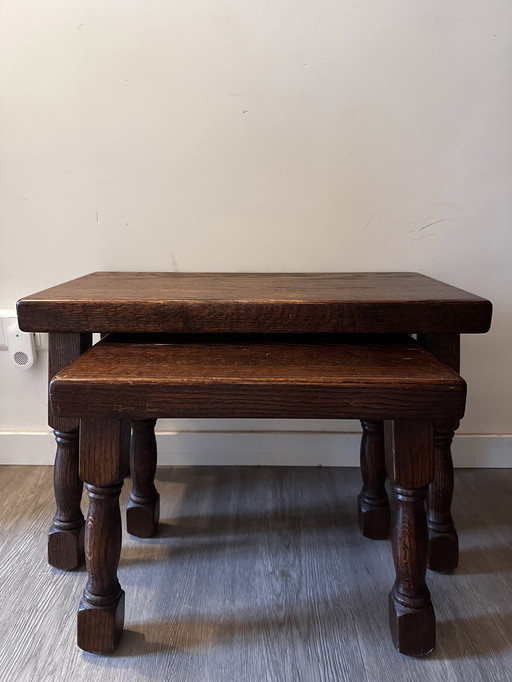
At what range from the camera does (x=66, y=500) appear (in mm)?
890

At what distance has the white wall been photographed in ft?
3.59

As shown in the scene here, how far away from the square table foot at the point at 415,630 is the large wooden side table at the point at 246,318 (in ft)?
0.62

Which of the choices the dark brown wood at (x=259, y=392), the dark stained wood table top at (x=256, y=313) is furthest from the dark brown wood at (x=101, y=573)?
the dark stained wood table top at (x=256, y=313)

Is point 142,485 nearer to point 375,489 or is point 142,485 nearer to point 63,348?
Answer: point 63,348

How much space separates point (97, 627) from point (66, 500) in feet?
0.75

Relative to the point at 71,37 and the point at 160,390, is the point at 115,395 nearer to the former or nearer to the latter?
the point at 160,390

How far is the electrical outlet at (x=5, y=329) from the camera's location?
1206 mm

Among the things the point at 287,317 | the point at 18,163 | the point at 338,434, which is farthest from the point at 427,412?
the point at 18,163

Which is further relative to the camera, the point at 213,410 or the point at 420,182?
the point at 420,182

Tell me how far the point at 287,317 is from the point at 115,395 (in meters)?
0.26

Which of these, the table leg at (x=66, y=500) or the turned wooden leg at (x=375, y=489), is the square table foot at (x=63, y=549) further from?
the turned wooden leg at (x=375, y=489)

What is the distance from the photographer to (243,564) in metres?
0.91

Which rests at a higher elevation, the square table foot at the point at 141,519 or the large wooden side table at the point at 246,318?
the large wooden side table at the point at 246,318

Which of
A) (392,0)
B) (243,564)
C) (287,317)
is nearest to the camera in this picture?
(287,317)
